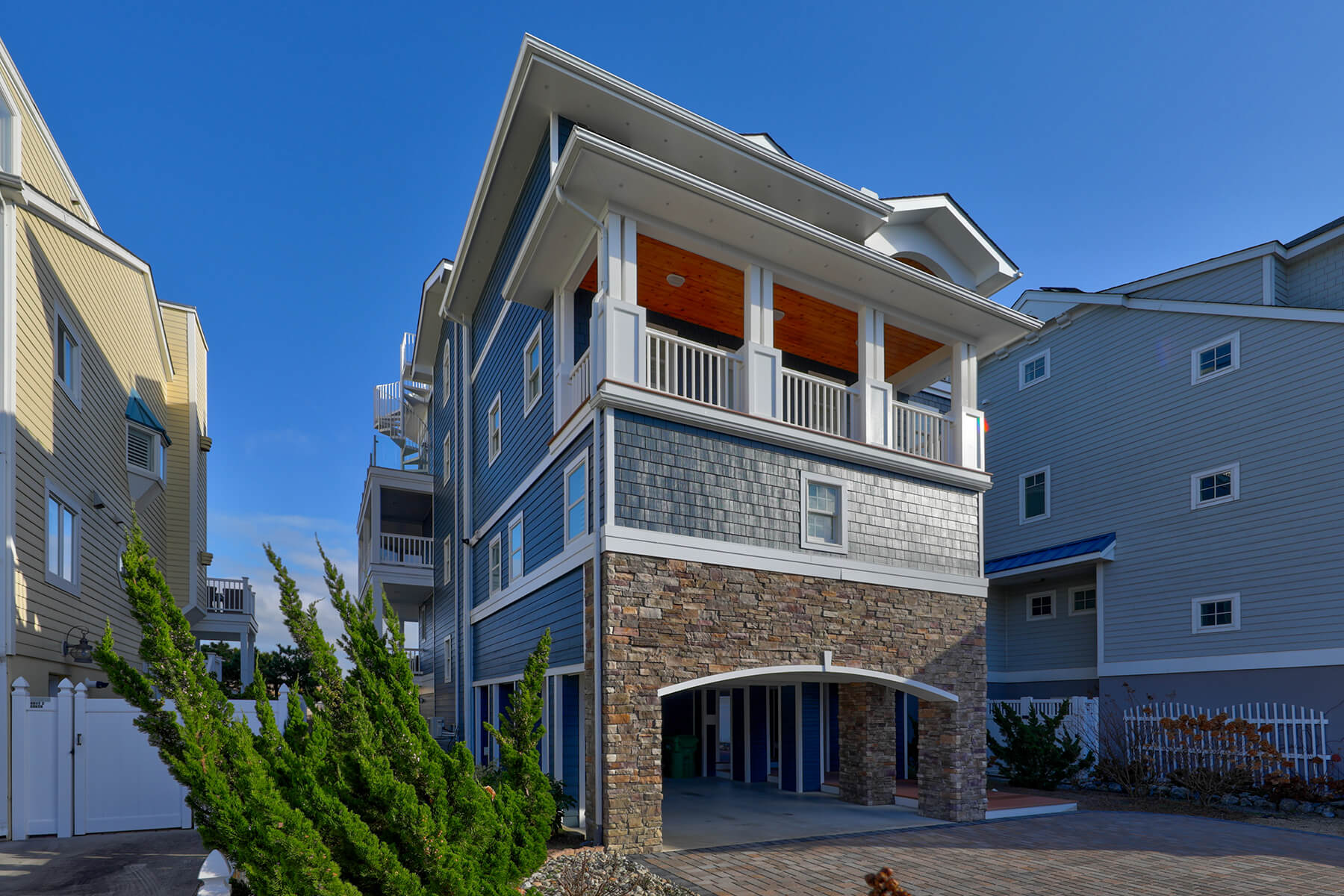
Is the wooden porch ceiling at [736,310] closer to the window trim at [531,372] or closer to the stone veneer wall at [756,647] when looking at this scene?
the window trim at [531,372]

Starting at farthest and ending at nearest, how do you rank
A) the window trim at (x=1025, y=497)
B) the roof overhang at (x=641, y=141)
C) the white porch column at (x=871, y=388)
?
the window trim at (x=1025, y=497)
the white porch column at (x=871, y=388)
the roof overhang at (x=641, y=141)

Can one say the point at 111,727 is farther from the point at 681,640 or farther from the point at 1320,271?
the point at 1320,271

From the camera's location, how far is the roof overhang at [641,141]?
12258mm

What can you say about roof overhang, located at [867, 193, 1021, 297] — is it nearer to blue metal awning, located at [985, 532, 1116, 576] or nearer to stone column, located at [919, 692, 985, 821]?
blue metal awning, located at [985, 532, 1116, 576]

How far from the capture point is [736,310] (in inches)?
546

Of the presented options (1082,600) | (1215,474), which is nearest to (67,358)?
(1215,474)

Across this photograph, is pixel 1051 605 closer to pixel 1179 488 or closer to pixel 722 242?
pixel 1179 488

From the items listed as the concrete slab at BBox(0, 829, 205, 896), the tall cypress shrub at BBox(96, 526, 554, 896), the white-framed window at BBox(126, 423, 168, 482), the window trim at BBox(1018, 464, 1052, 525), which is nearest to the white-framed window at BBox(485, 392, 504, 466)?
the white-framed window at BBox(126, 423, 168, 482)

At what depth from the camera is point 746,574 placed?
11.2 meters

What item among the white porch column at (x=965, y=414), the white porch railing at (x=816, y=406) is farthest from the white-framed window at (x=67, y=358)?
the white porch column at (x=965, y=414)

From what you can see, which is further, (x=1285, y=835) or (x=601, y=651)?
(x=1285, y=835)

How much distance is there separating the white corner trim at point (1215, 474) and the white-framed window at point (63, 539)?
19.9m

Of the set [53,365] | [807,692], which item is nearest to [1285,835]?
[807,692]

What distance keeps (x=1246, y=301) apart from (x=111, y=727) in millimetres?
21439
